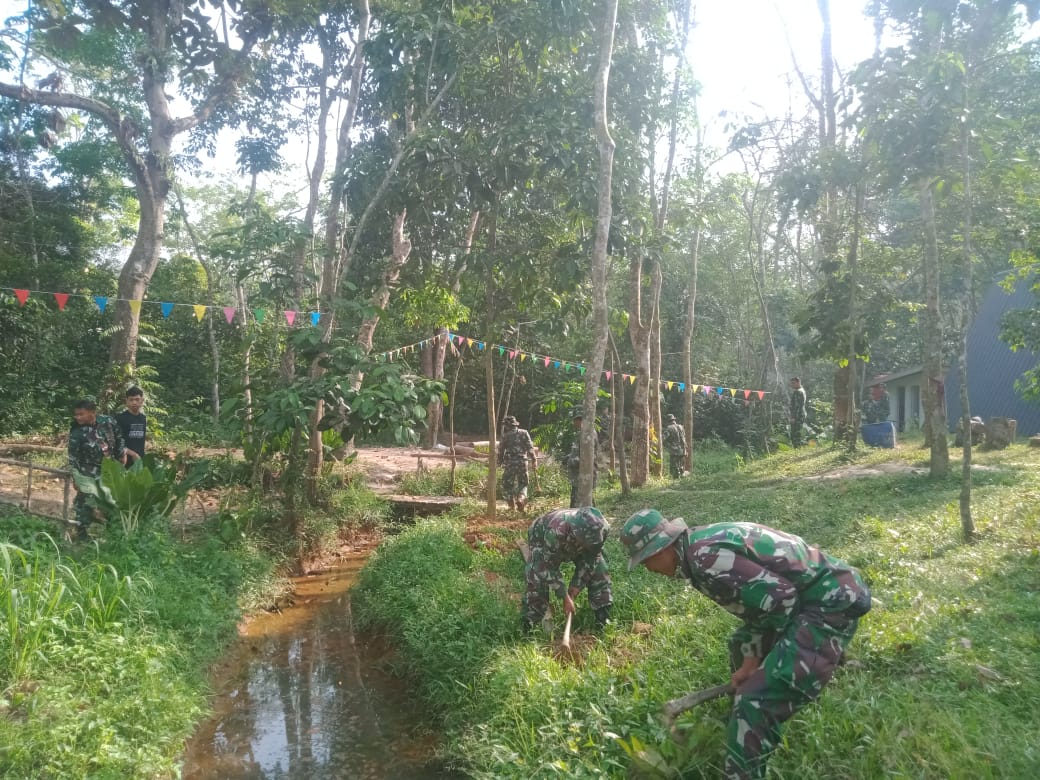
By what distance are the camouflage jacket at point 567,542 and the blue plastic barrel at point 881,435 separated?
416 inches

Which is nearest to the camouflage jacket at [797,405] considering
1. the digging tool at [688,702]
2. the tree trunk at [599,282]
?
the tree trunk at [599,282]

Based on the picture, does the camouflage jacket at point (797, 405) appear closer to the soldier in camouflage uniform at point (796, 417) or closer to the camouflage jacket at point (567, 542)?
the soldier in camouflage uniform at point (796, 417)

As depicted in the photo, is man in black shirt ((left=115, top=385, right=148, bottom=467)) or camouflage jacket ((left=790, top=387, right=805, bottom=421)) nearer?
man in black shirt ((left=115, top=385, right=148, bottom=467))

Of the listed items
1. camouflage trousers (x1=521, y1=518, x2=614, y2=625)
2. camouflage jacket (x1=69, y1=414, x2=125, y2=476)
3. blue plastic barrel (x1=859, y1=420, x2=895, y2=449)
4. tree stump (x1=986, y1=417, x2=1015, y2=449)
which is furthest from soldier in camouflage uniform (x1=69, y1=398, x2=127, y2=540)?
tree stump (x1=986, y1=417, x2=1015, y2=449)

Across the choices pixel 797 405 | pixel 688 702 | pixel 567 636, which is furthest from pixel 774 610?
pixel 797 405

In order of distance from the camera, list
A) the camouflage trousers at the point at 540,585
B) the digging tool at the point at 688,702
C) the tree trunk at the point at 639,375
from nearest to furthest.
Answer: the digging tool at the point at 688,702 → the camouflage trousers at the point at 540,585 → the tree trunk at the point at 639,375

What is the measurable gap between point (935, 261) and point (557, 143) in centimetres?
462

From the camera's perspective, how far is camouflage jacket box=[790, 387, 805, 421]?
16.7 metres

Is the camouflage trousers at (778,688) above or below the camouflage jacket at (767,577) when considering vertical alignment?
below

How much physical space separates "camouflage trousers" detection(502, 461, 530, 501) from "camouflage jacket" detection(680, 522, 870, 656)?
850 cm

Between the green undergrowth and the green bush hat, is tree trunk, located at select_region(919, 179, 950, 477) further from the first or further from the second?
the green undergrowth

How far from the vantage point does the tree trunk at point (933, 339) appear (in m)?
7.96

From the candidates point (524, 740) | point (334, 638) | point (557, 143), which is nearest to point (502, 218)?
point (557, 143)

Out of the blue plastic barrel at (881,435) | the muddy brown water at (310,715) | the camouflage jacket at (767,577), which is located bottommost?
the muddy brown water at (310,715)
